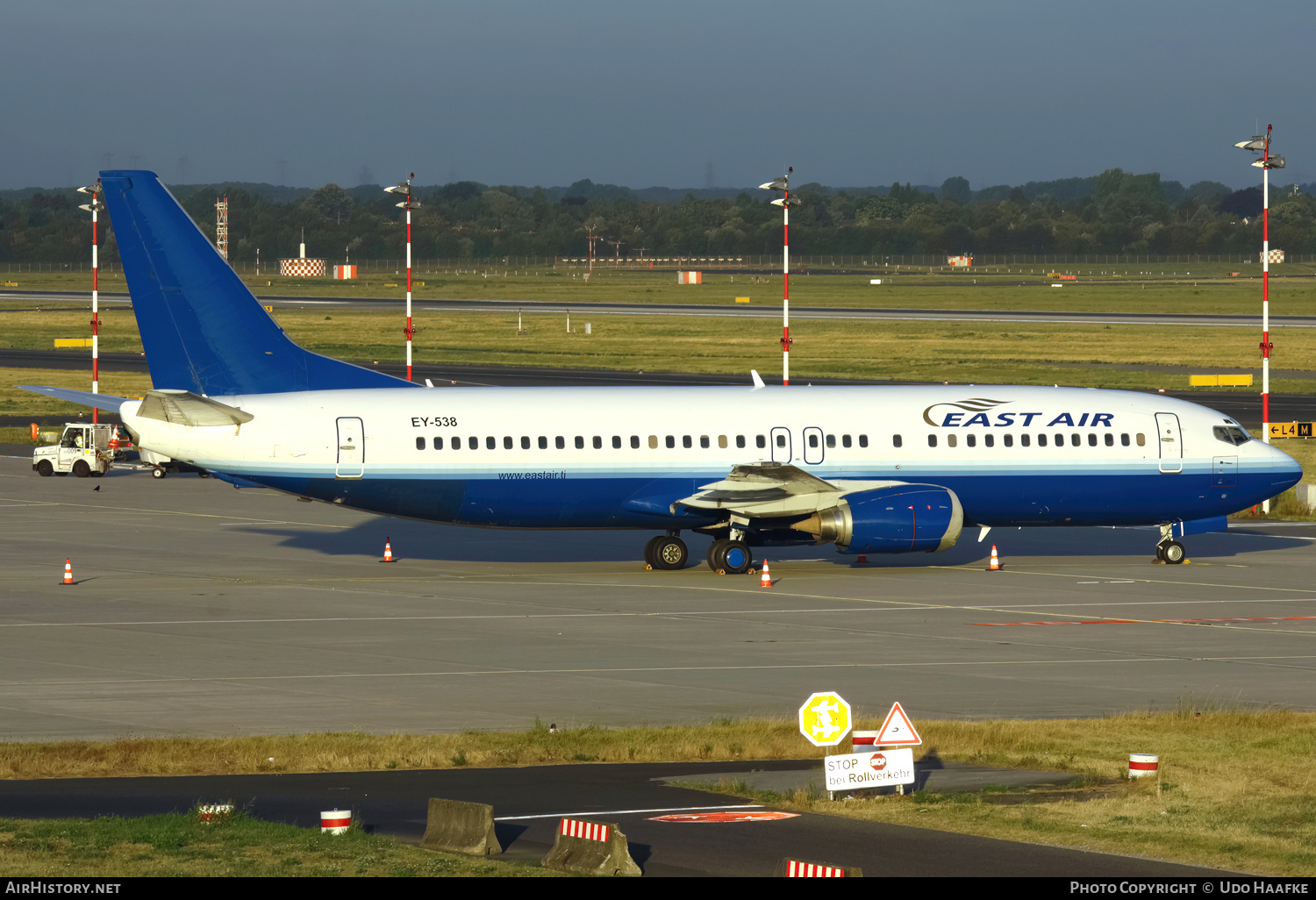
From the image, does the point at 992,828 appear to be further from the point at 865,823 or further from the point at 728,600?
the point at 728,600

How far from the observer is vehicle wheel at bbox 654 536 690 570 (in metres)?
43.8

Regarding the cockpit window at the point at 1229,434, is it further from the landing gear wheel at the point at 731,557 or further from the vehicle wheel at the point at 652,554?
the vehicle wheel at the point at 652,554

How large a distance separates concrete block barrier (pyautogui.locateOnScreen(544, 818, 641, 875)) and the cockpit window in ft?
105

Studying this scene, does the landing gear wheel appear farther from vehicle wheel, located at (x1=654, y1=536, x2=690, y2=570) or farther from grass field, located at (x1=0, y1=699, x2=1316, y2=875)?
grass field, located at (x1=0, y1=699, x2=1316, y2=875)

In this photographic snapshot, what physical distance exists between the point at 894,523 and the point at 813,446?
3.15 m

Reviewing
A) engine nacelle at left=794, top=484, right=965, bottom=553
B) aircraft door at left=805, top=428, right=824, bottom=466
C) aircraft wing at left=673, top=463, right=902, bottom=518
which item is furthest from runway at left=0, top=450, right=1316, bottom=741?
aircraft door at left=805, top=428, right=824, bottom=466

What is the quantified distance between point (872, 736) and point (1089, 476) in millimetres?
23992

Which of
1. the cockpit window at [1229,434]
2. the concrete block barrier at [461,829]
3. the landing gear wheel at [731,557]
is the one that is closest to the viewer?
the concrete block barrier at [461,829]

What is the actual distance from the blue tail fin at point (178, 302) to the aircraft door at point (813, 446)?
12.9 m

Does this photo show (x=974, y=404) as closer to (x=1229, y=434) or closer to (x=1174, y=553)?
(x=1174, y=553)

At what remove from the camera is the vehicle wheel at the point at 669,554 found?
43.8 m

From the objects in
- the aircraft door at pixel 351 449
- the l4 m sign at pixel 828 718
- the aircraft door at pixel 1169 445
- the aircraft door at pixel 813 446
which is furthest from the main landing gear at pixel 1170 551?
the l4 m sign at pixel 828 718

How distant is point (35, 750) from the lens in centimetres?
2283

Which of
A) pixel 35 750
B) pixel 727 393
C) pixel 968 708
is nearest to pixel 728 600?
pixel 727 393
